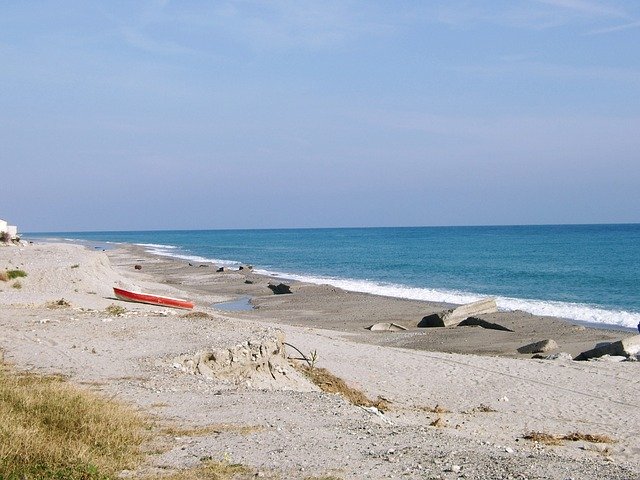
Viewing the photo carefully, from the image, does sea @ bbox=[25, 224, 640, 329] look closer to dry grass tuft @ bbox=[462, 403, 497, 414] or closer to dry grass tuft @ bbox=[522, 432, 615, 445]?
dry grass tuft @ bbox=[462, 403, 497, 414]

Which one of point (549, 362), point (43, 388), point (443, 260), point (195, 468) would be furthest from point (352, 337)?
point (443, 260)

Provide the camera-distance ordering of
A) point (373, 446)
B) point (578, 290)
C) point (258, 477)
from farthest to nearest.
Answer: point (578, 290)
point (373, 446)
point (258, 477)

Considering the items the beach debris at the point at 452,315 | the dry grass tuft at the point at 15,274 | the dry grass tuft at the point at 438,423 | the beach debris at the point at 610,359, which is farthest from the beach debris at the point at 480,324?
the dry grass tuft at the point at 15,274

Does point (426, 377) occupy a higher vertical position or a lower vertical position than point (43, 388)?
lower

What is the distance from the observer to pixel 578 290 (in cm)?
4547

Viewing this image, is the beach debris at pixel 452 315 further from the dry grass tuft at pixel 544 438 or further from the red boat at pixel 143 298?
the dry grass tuft at pixel 544 438

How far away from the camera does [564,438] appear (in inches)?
500

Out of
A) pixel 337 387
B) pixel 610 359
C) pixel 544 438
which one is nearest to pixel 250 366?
pixel 337 387

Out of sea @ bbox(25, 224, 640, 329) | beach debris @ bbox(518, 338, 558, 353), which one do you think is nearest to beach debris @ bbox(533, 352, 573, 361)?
beach debris @ bbox(518, 338, 558, 353)

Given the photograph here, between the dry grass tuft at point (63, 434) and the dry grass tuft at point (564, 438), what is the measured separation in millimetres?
6579

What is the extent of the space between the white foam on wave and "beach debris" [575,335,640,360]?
1002cm

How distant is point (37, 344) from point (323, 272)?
162 feet

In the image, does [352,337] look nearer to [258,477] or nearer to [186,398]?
[186,398]

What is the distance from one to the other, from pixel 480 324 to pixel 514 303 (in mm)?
10320
